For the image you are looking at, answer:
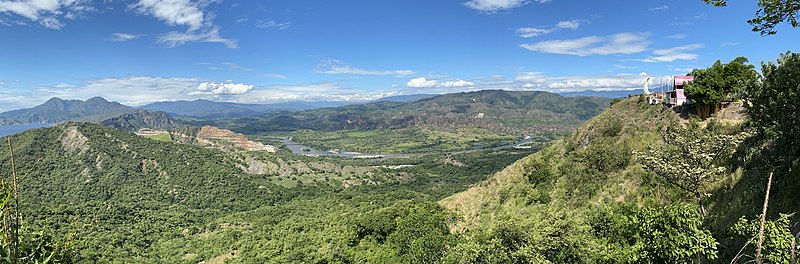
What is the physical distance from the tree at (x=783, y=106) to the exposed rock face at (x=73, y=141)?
176189mm

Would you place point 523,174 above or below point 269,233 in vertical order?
above

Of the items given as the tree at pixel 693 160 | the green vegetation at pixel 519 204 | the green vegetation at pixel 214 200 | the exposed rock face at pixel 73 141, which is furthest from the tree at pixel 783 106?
the exposed rock face at pixel 73 141

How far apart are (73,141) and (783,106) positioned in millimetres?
183781

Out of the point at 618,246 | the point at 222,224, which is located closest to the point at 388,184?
the point at 222,224

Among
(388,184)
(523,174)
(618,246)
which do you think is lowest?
(388,184)

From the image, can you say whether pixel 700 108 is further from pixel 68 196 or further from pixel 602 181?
pixel 68 196

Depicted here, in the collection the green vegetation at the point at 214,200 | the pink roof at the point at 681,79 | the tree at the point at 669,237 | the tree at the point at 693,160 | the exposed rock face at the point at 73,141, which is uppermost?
the pink roof at the point at 681,79

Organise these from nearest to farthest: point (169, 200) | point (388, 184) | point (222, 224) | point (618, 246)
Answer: point (618, 246), point (222, 224), point (169, 200), point (388, 184)

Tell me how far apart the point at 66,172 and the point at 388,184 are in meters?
109

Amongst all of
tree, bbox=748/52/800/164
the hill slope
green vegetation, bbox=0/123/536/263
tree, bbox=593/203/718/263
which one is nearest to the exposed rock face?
the hill slope

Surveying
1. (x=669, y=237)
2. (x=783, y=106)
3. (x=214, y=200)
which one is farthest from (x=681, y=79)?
(x=214, y=200)

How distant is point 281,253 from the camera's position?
60.1 meters

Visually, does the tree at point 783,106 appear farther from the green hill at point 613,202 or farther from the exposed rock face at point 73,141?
the exposed rock face at point 73,141

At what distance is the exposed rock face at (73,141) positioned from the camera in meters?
137
